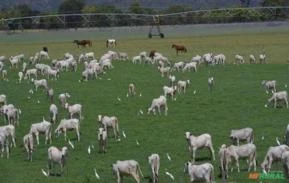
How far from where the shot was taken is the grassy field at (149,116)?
77.2 ft

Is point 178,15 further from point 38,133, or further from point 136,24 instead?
point 38,133

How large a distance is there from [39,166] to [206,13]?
137833mm

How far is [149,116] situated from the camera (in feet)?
111

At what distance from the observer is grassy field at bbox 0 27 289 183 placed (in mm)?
23516

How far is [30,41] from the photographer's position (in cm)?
11900

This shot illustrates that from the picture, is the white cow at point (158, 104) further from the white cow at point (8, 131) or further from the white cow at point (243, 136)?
the white cow at point (243, 136)

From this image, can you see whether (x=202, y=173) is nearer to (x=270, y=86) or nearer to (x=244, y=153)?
(x=244, y=153)

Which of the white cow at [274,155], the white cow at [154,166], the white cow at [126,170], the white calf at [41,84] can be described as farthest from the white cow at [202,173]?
the white calf at [41,84]

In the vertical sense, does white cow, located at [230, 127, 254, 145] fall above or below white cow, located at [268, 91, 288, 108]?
above

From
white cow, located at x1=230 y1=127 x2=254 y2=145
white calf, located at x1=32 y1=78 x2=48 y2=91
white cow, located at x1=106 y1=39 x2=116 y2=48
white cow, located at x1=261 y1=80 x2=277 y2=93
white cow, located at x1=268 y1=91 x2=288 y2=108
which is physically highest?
white cow, located at x1=230 y1=127 x2=254 y2=145

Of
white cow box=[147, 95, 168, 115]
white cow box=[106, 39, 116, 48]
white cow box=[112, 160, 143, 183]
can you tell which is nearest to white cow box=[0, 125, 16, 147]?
white cow box=[112, 160, 143, 183]

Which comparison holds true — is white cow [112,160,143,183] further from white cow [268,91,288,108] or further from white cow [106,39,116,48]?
white cow [106,39,116,48]

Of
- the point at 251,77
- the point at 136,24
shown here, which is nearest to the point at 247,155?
the point at 251,77

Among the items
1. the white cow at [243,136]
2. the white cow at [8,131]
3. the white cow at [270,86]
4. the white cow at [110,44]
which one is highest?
the white cow at [243,136]
